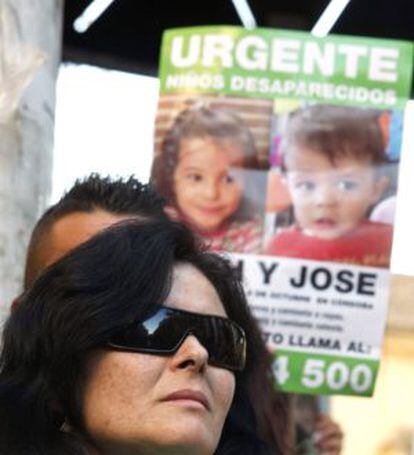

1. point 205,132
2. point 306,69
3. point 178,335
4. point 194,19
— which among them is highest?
point 194,19

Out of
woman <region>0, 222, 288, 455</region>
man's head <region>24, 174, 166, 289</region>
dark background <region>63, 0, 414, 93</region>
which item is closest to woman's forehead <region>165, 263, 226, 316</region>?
woman <region>0, 222, 288, 455</region>

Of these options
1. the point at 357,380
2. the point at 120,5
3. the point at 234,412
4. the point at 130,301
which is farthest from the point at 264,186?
the point at 120,5

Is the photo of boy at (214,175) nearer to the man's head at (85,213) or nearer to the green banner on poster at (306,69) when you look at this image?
the green banner on poster at (306,69)

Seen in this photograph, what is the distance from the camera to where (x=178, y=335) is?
1848 mm

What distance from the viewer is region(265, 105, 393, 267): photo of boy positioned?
4.01 meters

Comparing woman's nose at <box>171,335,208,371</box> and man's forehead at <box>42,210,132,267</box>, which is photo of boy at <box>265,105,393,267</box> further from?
woman's nose at <box>171,335,208,371</box>

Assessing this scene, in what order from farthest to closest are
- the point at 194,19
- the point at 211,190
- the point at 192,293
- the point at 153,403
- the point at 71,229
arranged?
the point at 194,19 → the point at 211,190 → the point at 71,229 → the point at 192,293 → the point at 153,403

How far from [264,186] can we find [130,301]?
2.20 meters

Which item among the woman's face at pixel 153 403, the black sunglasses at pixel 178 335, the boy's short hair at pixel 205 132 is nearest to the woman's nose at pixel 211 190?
the boy's short hair at pixel 205 132

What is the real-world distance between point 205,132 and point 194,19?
107 inches

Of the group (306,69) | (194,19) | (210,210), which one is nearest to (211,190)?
(210,210)

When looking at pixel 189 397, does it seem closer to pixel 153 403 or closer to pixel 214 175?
pixel 153 403

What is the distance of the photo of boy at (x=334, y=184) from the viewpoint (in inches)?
158

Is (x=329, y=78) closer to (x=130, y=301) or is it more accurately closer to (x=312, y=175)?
(x=312, y=175)
